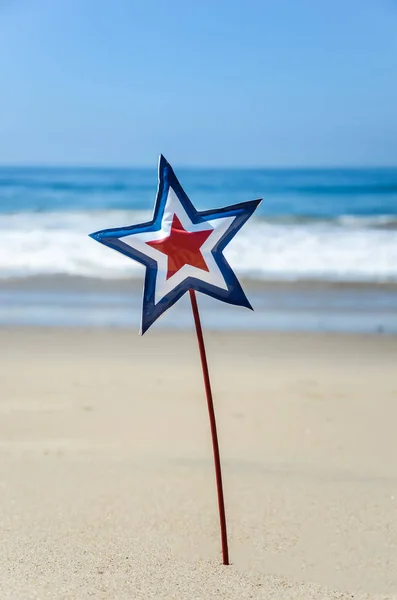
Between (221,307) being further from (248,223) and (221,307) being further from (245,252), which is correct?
(248,223)

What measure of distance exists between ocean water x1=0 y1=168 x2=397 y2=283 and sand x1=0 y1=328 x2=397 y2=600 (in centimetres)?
411

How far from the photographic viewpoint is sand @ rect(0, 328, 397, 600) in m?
2.61

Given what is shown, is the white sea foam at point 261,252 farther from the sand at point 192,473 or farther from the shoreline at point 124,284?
the sand at point 192,473

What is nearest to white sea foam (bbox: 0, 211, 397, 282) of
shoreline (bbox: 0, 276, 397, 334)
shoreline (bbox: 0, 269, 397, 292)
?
shoreline (bbox: 0, 269, 397, 292)

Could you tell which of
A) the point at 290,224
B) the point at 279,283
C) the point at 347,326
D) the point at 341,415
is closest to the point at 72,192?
the point at 290,224

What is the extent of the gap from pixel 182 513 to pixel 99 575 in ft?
2.32

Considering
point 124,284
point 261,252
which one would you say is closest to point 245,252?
point 261,252

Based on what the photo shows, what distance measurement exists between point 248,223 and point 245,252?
153 inches

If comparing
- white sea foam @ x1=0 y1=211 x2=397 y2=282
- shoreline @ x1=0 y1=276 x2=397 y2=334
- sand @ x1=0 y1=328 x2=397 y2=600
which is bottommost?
sand @ x1=0 y1=328 x2=397 y2=600

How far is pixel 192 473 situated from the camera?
359 cm

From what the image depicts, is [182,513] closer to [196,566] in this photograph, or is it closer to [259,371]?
[196,566]

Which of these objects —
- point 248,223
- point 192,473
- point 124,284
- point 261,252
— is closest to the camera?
point 192,473

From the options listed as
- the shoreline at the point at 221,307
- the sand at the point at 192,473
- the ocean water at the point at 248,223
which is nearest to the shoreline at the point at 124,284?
the shoreline at the point at 221,307

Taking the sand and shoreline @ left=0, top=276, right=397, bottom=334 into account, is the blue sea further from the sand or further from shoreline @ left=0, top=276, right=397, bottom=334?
the sand
